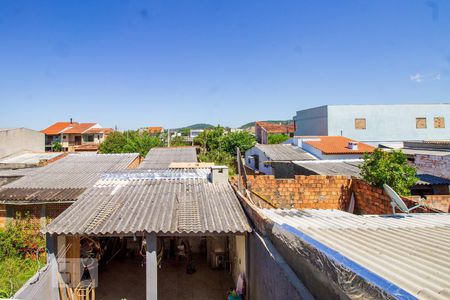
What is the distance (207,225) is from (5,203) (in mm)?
8716

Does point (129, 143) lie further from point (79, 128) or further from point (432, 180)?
point (432, 180)

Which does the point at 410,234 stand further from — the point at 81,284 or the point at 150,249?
the point at 81,284

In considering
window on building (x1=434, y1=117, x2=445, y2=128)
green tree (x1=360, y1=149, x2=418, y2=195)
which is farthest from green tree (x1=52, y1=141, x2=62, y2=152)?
window on building (x1=434, y1=117, x2=445, y2=128)

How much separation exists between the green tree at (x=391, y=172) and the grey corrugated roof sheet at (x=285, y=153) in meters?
10.2

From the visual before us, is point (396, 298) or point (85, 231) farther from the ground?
point (396, 298)

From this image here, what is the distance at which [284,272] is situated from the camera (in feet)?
12.3

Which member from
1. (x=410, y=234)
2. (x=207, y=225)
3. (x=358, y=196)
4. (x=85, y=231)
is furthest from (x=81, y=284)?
(x=358, y=196)

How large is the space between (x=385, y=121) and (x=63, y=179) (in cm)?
3147

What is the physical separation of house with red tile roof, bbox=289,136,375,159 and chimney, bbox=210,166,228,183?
1217cm

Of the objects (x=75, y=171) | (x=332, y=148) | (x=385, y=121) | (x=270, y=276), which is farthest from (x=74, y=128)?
(x=270, y=276)

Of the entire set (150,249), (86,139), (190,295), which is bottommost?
(190,295)

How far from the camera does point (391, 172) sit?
8.35 meters

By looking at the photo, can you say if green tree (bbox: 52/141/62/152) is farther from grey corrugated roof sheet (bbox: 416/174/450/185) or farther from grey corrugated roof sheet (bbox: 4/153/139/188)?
grey corrugated roof sheet (bbox: 416/174/450/185)

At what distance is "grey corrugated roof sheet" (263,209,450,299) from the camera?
1992 millimetres
